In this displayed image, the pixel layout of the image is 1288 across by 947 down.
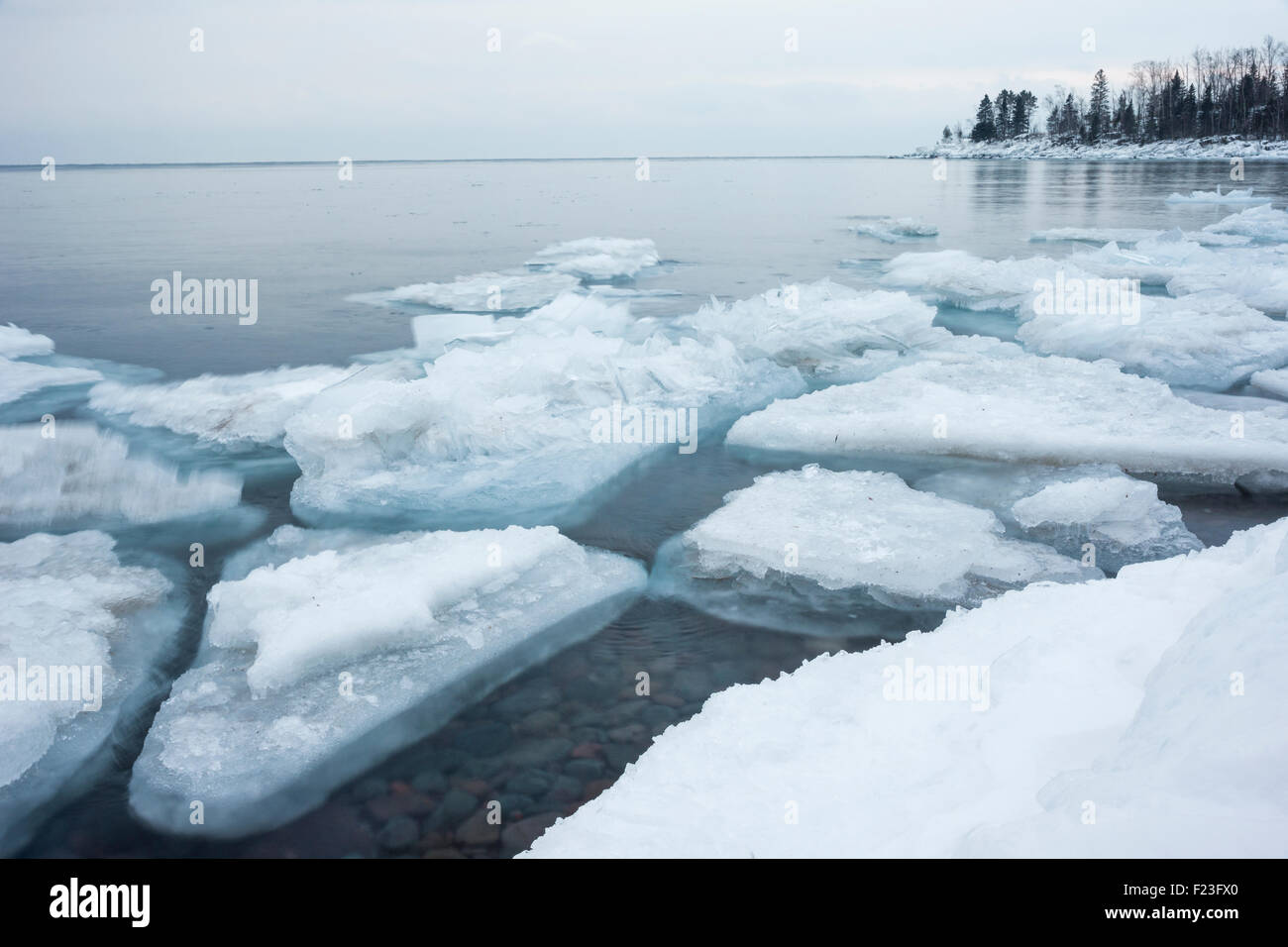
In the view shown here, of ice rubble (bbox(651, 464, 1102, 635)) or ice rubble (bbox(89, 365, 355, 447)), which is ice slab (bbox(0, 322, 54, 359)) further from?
ice rubble (bbox(651, 464, 1102, 635))

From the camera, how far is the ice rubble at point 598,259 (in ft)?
46.9

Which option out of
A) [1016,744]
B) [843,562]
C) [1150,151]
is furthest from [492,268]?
[1150,151]

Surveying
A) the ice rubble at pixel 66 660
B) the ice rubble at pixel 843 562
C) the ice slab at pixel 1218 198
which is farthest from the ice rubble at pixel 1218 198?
the ice rubble at pixel 66 660

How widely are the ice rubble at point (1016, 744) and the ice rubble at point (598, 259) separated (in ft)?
38.3

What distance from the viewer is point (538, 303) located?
1133 cm

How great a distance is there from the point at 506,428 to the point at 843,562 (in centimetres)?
297

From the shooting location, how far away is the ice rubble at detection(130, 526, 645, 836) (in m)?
3.06

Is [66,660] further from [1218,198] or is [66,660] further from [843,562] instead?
[1218,198]

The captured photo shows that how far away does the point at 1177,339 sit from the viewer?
26.8ft

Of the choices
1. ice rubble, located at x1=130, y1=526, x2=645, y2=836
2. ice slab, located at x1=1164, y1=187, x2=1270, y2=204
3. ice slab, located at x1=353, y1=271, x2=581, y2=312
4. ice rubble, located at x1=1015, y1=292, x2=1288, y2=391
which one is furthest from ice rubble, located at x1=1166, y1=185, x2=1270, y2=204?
ice rubble, located at x1=130, y1=526, x2=645, y2=836

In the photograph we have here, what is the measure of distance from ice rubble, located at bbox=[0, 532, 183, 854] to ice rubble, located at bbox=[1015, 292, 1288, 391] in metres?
8.26
